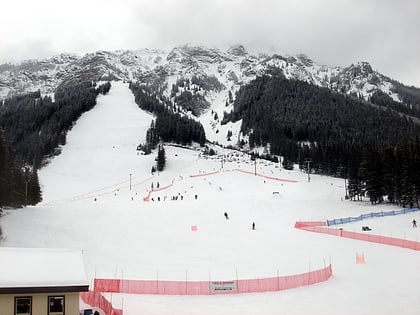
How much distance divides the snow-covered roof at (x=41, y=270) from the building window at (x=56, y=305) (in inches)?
15.4

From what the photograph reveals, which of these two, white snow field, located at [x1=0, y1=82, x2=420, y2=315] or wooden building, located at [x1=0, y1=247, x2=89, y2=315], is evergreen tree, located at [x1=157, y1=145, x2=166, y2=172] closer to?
white snow field, located at [x1=0, y1=82, x2=420, y2=315]

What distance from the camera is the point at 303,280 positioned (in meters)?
27.2

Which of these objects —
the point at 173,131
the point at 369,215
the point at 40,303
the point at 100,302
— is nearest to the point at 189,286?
the point at 100,302

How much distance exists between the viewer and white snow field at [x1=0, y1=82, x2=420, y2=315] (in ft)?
77.0

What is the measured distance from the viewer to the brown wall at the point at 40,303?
16547mm

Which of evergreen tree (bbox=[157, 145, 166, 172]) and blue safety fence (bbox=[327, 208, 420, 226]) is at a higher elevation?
evergreen tree (bbox=[157, 145, 166, 172])

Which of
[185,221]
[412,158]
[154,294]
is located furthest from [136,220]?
[412,158]

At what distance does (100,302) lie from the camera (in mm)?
22094

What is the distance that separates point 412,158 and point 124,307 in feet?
167

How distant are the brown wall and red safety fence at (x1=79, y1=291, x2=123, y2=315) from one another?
3.00 meters

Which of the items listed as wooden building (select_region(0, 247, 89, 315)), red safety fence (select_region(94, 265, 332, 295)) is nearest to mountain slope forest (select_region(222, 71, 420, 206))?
red safety fence (select_region(94, 265, 332, 295))

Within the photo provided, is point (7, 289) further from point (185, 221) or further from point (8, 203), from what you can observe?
point (185, 221)

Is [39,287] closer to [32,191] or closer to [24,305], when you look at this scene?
[24,305]

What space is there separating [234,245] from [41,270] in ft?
75.0
